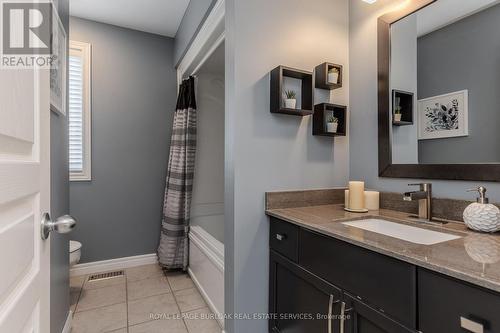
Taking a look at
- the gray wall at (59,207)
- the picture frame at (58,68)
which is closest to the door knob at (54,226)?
the gray wall at (59,207)

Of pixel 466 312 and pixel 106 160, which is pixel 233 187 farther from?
pixel 106 160

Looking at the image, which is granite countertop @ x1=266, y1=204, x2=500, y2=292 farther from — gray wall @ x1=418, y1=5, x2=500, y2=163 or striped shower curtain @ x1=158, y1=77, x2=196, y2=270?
striped shower curtain @ x1=158, y1=77, x2=196, y2=270

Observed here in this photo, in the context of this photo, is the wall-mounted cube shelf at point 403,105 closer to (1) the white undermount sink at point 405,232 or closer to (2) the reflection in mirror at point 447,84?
(2) the reflection in mirror at point 447,84

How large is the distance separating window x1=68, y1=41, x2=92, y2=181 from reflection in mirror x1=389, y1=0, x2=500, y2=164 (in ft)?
8.78

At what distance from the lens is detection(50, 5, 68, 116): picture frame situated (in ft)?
4.33

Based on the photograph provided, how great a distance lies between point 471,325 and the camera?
666 millimetres

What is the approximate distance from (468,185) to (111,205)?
2.91m

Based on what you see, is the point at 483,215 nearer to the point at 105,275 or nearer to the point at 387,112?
the point at 387,112

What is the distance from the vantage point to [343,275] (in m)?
1.05

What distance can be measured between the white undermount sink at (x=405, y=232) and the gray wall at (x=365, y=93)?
309mm

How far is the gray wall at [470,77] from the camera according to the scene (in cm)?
116

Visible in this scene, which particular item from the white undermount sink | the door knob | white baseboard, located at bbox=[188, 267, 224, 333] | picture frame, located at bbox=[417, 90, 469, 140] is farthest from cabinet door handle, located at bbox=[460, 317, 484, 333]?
white baseboard, located at bbox=[188, 267, 224, 333]

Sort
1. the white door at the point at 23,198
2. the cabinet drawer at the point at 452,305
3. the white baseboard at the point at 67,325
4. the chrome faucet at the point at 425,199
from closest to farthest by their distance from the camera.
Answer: the white door at the point at 23,198 < the cabinet drawer at the point at 452,305 < the chrome faucet at the point at 425,199 < the white baseboard at the point at 67,325

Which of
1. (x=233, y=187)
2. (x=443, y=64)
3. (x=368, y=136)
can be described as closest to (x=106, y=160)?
(x=233, y=187)
